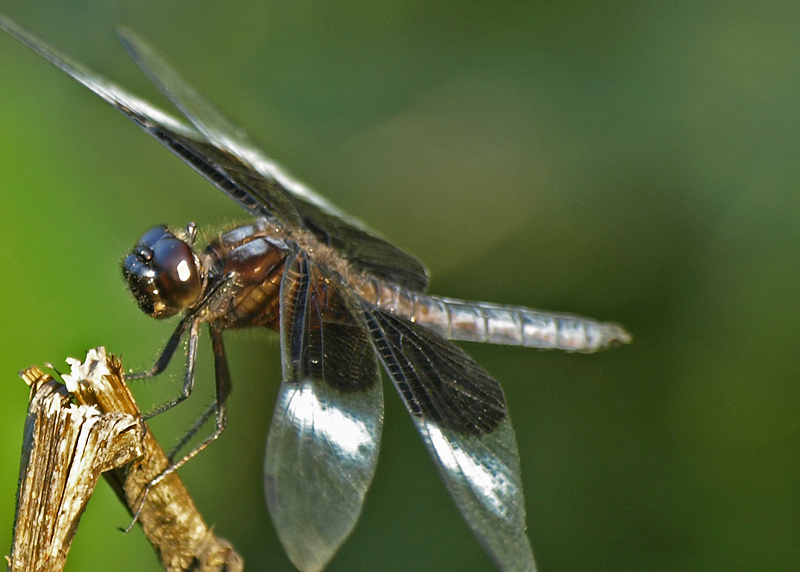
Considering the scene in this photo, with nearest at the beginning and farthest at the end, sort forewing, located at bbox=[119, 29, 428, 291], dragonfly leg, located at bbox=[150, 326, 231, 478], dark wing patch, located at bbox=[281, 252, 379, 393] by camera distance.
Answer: dark wing patch, located at bbox=[281, 252, 379, 393]
dragonfly leg, located at bbox=[150, 326, 231, 478]
forewing, located at bbox=[119, 29, 428, 291]

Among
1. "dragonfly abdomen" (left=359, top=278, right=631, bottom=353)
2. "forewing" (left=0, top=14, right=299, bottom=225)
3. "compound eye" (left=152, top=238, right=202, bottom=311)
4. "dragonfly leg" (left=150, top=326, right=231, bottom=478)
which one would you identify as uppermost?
"forewing" (left=0, top=14, right=299, bottom=225)

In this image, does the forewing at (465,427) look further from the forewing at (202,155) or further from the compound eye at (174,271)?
the compound eye at (174,271)

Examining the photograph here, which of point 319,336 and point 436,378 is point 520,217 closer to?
point 436,378

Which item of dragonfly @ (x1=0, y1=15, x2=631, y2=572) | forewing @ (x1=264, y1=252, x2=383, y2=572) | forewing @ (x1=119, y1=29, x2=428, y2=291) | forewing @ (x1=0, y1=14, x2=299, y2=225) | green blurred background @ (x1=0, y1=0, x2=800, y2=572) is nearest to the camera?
forewing @ (x1=264, y1=252, x2=383, y2=572)

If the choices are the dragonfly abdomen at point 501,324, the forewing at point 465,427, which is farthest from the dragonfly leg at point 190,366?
the dragonfly abdomen at point 501,324

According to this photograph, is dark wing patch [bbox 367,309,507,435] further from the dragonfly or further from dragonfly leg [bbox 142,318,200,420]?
dragonfly leg [bbox 142,318,200,420]

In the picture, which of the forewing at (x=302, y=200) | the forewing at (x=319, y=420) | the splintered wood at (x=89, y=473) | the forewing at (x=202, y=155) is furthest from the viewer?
the forewing at (x=302, y=200)

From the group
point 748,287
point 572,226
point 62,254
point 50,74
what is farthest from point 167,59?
point 748,287

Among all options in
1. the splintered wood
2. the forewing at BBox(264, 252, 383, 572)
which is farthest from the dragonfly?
the splintered wood
